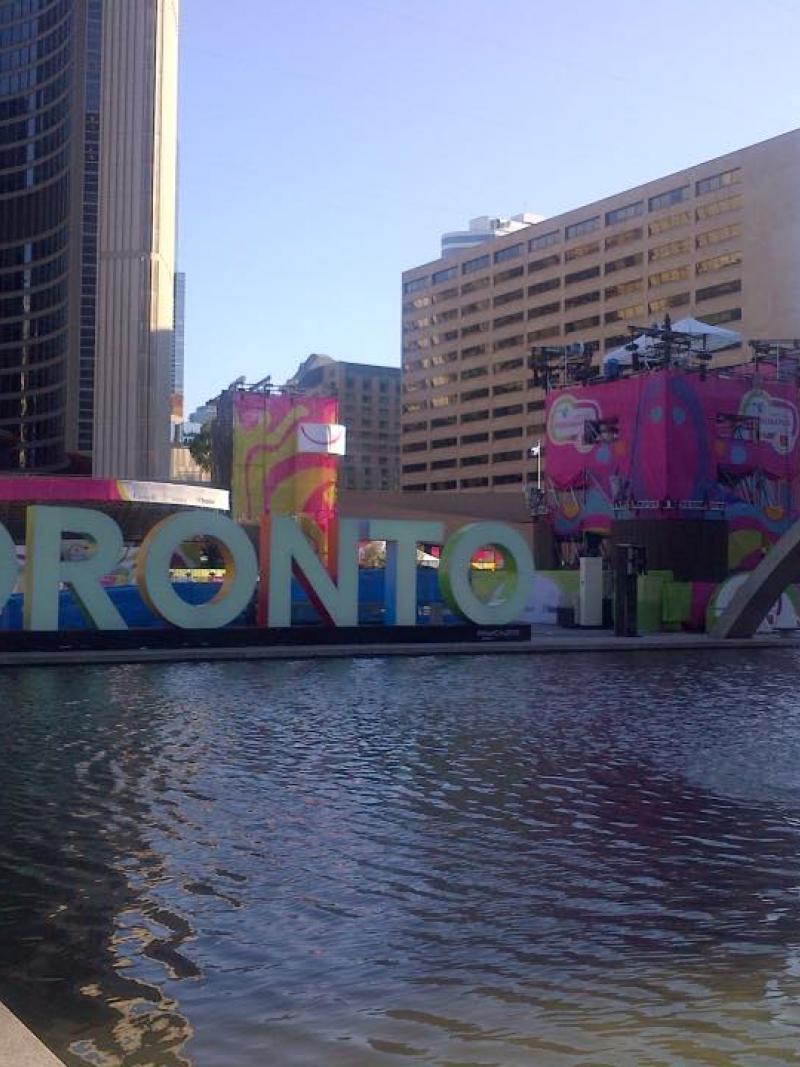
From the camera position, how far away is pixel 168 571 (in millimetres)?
32406

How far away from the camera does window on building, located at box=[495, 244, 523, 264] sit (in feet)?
496

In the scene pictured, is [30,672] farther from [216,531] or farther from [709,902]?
[709,902]

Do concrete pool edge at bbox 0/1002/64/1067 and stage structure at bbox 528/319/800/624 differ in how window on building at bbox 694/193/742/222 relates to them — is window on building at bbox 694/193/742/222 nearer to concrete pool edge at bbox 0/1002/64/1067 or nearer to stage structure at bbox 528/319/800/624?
stage structure at bbox 528/319/800/624

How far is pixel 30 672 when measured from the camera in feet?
88.9

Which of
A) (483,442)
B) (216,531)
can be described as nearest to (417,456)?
(483,442)

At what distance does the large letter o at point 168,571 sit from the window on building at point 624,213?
107734 millimetres

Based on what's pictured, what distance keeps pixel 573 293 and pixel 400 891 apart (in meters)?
137

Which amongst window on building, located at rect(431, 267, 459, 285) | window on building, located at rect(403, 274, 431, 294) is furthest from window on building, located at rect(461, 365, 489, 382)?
window on building, located at rect(403, 274, 431, 294)

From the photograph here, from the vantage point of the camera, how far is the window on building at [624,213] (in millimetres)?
131875

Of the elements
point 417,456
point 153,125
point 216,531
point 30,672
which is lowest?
point 30,672

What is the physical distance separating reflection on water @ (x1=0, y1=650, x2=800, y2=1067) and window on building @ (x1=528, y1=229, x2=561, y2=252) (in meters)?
133

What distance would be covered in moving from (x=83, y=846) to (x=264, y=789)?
2.81 m

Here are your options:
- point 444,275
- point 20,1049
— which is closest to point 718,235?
point 444,275

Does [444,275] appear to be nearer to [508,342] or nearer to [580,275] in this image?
[508,342]
